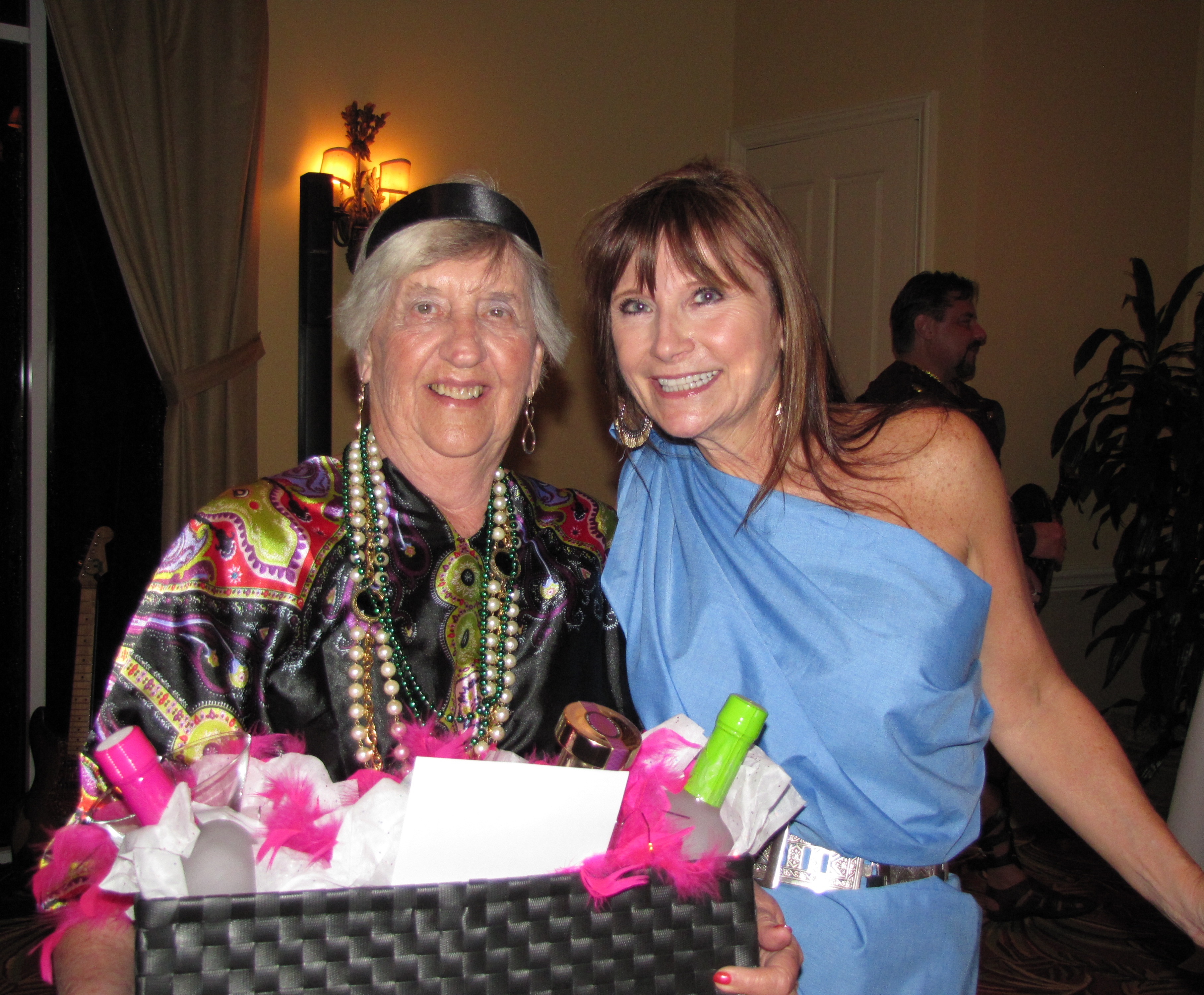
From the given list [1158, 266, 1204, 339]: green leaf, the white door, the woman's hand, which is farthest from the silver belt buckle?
[1158, 266, 1204, 339]: green leaf

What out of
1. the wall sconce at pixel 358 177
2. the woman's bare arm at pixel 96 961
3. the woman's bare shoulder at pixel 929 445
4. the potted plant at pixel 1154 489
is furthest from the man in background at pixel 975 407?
the woman's bare arm at pixel 96 961

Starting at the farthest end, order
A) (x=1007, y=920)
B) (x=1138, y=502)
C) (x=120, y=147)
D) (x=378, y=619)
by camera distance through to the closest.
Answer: (x=1138, y=502) < (x=120, y=147) < (x=1007, y=920) < (x=378, y=619)

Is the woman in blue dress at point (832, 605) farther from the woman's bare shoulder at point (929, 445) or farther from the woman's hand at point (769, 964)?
the woman's hand at point (769, 964)

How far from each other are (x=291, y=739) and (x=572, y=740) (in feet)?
0.86

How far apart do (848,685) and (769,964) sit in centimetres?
38

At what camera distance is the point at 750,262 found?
123 centimetres

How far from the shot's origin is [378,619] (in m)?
1.16

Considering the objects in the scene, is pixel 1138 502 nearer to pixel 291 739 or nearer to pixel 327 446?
pixel 327 446

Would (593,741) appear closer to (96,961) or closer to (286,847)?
(286,847)

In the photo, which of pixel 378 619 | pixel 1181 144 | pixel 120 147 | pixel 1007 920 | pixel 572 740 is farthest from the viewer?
pixel 1181 144

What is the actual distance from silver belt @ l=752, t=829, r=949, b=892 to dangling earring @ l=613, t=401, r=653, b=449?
1.94 feet

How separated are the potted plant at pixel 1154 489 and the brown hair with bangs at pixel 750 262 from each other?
314cm

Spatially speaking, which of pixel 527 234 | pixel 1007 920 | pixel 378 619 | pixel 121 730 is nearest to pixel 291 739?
pixel 121 730

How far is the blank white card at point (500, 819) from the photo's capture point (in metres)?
0.64
